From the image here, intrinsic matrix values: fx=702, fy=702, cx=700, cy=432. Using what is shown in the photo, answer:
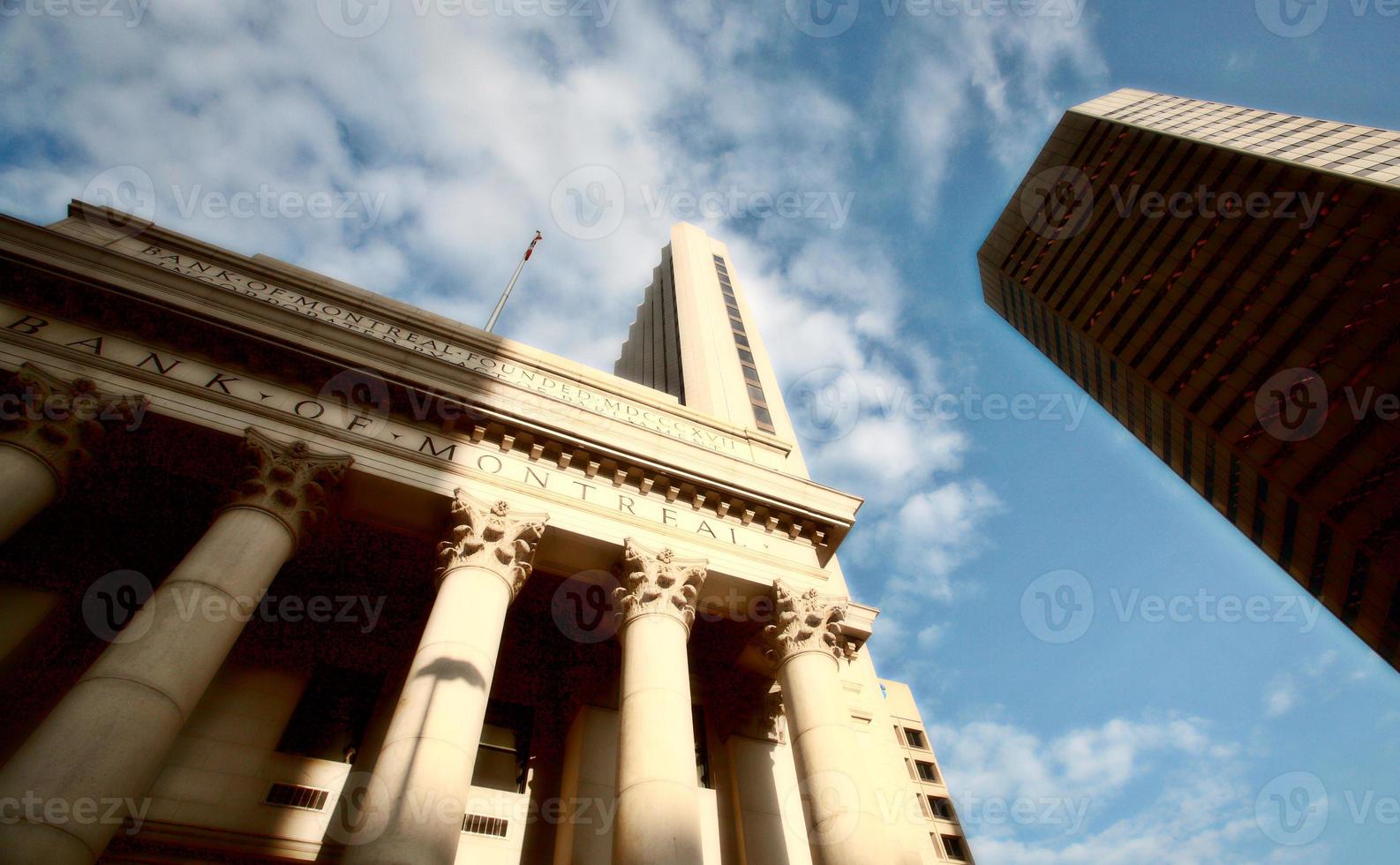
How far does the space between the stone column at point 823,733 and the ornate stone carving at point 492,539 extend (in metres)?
6.24

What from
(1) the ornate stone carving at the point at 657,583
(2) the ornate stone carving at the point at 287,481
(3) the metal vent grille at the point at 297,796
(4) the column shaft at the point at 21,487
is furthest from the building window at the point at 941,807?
(4) the column shaft at the point at 21,487

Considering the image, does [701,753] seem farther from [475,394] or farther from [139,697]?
[139,697]

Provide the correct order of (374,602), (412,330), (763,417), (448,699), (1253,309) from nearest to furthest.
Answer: (448,699)
(374,602)
(412,330)
(763,417)
(1253,309)

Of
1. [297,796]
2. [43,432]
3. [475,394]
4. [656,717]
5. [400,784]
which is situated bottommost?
[400,784]

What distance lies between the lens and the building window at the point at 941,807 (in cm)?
5094

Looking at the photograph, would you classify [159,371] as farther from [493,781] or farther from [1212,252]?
[1212,252]

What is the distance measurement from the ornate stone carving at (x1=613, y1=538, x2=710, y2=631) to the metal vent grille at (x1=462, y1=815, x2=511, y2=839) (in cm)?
489

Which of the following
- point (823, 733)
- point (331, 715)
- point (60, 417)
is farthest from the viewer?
point (331, 715)

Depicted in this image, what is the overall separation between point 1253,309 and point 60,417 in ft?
237

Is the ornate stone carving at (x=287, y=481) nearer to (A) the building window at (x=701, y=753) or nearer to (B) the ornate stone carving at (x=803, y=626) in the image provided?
(A) the building window at (x=701, y=753)

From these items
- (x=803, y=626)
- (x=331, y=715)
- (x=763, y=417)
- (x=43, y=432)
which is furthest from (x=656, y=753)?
(x=763, y=417)

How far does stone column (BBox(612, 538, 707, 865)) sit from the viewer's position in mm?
11750

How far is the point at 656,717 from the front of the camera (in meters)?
13.6

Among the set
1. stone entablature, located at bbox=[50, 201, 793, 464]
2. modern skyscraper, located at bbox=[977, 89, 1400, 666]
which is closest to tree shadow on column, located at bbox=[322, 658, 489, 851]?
stone entablature, located at bbox=[50, 201, 793, 464]
